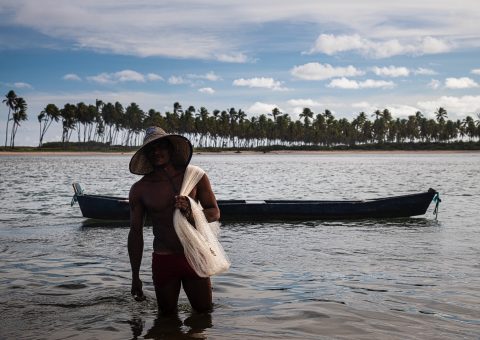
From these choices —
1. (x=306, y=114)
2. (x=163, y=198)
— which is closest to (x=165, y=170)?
(x=163, y=198)

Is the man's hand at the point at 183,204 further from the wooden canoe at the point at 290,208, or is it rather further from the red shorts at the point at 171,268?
the wooden canoe at the point at 290,208

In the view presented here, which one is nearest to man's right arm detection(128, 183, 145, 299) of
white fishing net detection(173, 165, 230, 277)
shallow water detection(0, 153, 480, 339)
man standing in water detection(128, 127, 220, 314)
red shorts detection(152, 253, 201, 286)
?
man standing in water detection(128, 127, 220, 314)

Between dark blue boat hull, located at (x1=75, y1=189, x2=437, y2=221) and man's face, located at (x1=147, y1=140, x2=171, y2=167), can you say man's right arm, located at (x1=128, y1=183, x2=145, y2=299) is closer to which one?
man's face, located at (x1=147, y1=140, x2=171, y2=167)

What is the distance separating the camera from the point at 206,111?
188375 millimetres

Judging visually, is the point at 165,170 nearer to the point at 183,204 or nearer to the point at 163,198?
the point at 163,198

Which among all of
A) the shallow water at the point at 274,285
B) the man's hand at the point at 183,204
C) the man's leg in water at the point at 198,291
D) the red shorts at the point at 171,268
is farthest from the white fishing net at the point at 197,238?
the shallow water at the point at 274,285

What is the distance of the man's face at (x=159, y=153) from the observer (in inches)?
223

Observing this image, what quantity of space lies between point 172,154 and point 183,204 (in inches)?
26.2

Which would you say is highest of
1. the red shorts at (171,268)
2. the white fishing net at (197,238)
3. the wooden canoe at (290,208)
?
the white fishing net at (197,238)

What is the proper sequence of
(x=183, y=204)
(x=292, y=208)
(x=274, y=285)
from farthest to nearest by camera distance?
(x=292, y=208) < (x=274, y=285) < (x=183, y=204)

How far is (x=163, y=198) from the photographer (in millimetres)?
5633

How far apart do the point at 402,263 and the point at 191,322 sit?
593cm

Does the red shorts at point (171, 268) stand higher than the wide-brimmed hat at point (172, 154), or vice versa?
Answer: the wide-brimmed hat at point (172, 154)

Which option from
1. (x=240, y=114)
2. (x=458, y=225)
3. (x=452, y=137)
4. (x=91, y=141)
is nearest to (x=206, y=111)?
(x=240, y=114)
